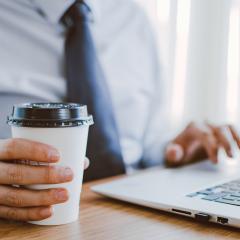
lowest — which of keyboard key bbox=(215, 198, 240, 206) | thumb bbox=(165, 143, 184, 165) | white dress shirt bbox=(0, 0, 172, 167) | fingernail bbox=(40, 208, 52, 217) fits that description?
keyboard key bbox=(215, 198, 240, 206)

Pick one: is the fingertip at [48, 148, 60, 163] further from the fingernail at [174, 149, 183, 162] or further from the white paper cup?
the fingernail at [174, 149, 183, 162]

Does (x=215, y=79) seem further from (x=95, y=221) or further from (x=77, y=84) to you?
(x=95, y=221)

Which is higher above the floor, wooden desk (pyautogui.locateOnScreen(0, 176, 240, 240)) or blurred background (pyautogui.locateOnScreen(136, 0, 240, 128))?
blurred background (pyautogui.locateOnScreen(136, 0, 240, 128))

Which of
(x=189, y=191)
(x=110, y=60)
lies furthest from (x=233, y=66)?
(x=189, y=191)

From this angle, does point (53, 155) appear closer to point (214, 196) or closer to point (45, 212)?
point (45, 212)

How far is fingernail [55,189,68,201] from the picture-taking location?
2.03 ft

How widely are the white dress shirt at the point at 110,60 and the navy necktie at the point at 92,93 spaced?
0.07 meters

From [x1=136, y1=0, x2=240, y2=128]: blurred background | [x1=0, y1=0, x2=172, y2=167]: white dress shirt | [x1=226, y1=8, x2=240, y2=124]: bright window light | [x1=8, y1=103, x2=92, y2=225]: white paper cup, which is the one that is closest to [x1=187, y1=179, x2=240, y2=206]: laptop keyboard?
[x1=8, y1=103, x2=92, y2=225]: white paper cup

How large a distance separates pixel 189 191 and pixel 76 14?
0.53m

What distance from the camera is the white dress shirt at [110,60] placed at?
1.11 meters

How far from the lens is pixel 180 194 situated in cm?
76

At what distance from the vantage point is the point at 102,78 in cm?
108

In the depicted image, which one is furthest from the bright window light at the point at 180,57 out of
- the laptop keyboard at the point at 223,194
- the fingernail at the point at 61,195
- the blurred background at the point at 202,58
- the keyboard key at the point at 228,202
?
the fingernail at the point at 61,195

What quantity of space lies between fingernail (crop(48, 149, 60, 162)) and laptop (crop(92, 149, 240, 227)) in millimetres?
206
